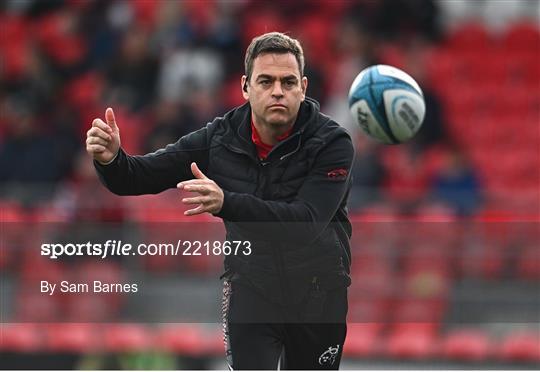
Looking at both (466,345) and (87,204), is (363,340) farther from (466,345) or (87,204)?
(87,204)

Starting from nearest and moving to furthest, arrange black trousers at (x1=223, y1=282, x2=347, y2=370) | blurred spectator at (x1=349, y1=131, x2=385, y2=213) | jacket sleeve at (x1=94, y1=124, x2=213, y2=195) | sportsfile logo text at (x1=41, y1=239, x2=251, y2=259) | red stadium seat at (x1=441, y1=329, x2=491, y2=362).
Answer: black trousers at (x1=223, y1=282, x2=347, y2=370) < jacket sleeve at (x1=94, y1=124, x2=213, y2=195) < sportsfile logo text at (x1=41, y1=239, x2=251, y2=259) < red stadium seat at (x1=441, y1=329, x2=491, y2=362) < blurred spectator at (x1=349, y1=131, x2=385, y2=213)

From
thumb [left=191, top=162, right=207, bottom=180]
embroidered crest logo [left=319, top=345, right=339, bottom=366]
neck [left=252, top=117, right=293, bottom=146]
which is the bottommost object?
embroidered crest logo [left=319, top=345, right=339, bottom=366]

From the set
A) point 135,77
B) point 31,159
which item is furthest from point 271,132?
point 135,77

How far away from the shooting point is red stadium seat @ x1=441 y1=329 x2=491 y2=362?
10.8m

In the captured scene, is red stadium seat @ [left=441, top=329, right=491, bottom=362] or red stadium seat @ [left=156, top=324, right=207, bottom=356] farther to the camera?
red stadium seat @ [left=441, top=329, right=491, bottom=362]

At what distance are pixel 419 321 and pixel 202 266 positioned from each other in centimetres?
191

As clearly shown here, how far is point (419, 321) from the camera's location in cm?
1094

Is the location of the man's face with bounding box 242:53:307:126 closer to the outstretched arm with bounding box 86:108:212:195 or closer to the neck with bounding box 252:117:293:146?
the neck with bounding box 252:117:293:146

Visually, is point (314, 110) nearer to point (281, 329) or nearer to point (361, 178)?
point (281, 329)

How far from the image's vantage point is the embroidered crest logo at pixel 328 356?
6241 mm

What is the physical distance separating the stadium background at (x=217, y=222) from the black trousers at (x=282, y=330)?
4.01 meters

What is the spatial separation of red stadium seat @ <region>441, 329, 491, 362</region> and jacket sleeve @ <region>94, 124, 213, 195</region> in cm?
514

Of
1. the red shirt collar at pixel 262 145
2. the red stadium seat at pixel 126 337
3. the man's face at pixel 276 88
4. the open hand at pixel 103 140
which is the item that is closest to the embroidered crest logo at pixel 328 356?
the red shirt collar at pixel 262 145

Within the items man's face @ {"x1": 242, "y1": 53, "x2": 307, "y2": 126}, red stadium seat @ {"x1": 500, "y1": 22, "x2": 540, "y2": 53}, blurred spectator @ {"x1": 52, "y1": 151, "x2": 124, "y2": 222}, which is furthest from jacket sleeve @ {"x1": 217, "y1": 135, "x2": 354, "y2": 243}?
red stadium seat @ {"x1": 500, "y1": 22, "x2": 540, "y2": 53}
